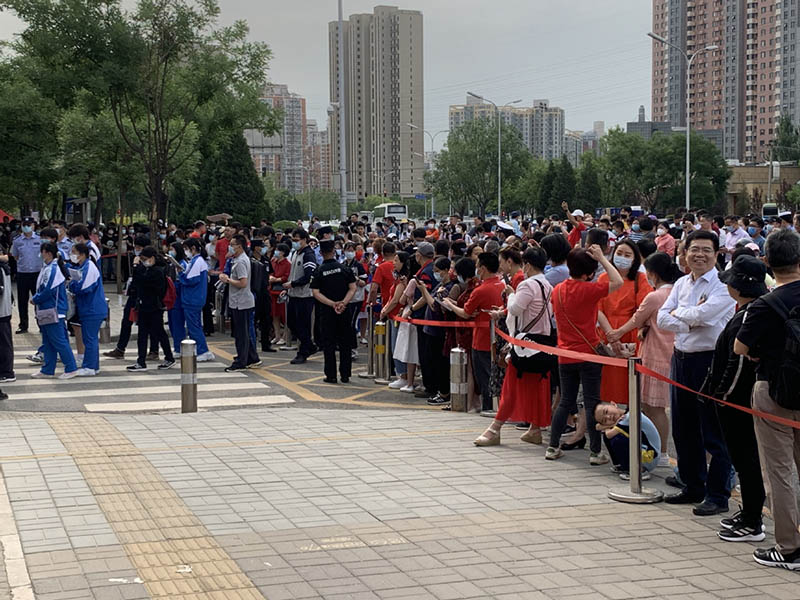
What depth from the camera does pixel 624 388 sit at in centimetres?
972

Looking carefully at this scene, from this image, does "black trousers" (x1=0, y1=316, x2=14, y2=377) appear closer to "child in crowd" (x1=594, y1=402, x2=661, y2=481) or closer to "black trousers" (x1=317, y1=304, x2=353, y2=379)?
"black trousers" (x1=317, y1=304, x2=353, y2=379)

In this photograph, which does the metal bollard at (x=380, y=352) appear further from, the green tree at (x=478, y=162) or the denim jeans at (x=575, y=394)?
the green tree at (x=478, y=162)

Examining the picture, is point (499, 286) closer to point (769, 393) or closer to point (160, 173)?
point (769, 393)

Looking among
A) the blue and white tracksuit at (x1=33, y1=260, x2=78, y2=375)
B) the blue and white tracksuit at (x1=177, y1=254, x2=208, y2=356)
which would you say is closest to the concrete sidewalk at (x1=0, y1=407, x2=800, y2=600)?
the blue and white tracksuit at (x1=33, y1=260, x2=78, y2=375)

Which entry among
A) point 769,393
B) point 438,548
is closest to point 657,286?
point 769,393

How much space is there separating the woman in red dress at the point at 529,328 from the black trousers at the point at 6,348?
25.0ft

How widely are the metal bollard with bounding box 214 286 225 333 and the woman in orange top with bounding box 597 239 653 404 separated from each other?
12.2 metres

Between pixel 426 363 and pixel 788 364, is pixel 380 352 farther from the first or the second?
pixel 788 364

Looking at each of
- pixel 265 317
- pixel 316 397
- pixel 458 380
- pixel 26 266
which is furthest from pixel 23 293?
pixel 458 380

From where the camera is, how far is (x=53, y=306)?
15.0 meters

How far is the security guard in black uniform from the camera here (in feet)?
48.3

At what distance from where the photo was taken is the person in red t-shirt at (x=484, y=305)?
37.4ft

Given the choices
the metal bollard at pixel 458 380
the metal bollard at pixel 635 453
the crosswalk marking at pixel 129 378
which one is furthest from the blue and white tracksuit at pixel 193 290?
the metal bollard at pixel 635 453

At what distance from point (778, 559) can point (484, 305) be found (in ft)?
17.6
